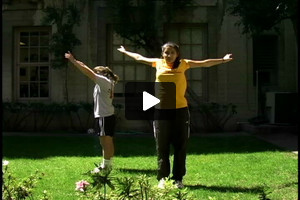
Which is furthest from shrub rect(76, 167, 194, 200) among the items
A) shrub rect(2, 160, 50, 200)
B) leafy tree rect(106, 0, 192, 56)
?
leafy tree rect(106, 0, 192, 56)

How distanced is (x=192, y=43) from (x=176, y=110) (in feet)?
24.6

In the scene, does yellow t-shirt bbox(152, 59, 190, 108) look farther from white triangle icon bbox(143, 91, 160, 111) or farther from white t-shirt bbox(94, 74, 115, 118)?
white triangle icon bbox(143, 91, 160, 111)

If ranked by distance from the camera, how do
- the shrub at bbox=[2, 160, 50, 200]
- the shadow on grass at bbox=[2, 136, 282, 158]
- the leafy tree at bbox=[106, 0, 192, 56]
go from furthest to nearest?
1. the leafy tree at bbox=[106, 0, 192, 56]
2. the shadow on grass at bbox=[2, 136, 282, 158]
3. the shrub at bbox=[2, 160, 50, 200]

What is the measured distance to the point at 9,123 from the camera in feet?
37.3

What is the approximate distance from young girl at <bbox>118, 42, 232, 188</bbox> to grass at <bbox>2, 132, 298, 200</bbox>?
10.4 inches

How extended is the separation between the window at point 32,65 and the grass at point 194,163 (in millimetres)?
2645

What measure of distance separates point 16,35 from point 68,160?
21.1 feet

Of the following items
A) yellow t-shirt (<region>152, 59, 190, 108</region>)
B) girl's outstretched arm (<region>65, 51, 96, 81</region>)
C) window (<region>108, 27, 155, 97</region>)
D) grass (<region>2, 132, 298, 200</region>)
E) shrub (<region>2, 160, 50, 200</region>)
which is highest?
window (<region>108, 27, 155, 97</region>)

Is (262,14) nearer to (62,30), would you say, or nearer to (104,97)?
(104,97)

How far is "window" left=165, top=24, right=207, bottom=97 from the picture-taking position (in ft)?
37.1

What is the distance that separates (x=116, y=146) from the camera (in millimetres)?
8117

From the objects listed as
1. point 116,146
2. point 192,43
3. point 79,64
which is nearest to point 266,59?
point 192,43

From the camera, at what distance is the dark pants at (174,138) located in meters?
4.09

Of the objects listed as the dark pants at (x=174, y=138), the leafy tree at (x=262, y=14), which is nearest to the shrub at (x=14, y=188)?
the dark pants at (x=174, y=138)
